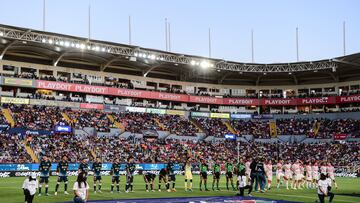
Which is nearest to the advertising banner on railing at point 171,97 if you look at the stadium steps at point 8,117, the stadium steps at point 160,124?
the stadium steps at point 8,117

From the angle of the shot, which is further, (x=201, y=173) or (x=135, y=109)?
(x=135, y=109)

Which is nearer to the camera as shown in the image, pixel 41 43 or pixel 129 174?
pixel 129 174

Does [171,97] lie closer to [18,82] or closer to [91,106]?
[91,106]

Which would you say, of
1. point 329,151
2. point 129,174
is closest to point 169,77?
point 329,151

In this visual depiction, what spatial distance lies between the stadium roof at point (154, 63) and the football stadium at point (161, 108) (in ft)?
0.59

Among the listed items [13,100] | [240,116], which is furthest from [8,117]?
[240,116]

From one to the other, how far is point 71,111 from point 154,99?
56.6 feet

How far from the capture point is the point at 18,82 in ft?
213

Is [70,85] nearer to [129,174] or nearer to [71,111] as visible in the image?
[71,111]

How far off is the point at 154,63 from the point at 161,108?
8.14 m

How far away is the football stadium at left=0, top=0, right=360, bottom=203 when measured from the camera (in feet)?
190

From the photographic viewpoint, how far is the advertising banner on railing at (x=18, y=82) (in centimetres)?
6378

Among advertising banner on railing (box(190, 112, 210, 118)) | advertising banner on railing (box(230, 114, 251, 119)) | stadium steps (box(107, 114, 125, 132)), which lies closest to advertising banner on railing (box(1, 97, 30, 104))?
stadium steps (box(107, 114, 125, 132))

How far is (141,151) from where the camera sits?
62.7 metres
